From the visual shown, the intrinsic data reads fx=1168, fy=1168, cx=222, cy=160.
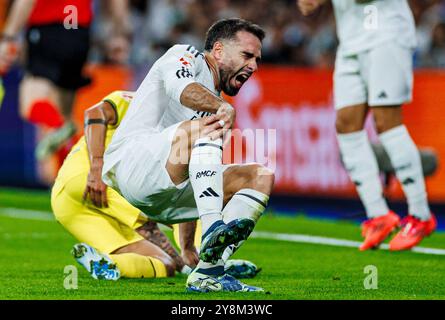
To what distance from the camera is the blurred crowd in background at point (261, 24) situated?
15.0 metres

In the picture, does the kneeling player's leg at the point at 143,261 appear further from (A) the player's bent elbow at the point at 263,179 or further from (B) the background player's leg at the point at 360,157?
(B) the background player's leg at the point at 360,157

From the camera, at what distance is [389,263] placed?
7.65 metres

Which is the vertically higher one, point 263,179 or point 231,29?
point 231,29

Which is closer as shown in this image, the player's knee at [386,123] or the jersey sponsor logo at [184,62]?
the jersey sponsor logo at [184,62]

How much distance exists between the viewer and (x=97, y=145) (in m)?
6.87

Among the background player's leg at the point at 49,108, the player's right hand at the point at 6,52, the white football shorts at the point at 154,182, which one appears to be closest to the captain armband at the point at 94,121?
the white football shorts at the point at 154,182

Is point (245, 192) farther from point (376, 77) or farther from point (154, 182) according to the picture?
point (376, 77)

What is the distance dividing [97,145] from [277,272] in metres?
1.37

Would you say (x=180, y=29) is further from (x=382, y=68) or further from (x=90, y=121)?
(x=90, y=121)

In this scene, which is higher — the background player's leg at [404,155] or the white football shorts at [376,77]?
the white football shorts at [376,77]

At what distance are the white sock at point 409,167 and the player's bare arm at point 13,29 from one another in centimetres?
401

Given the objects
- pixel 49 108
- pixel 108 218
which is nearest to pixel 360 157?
pixel 108 218
